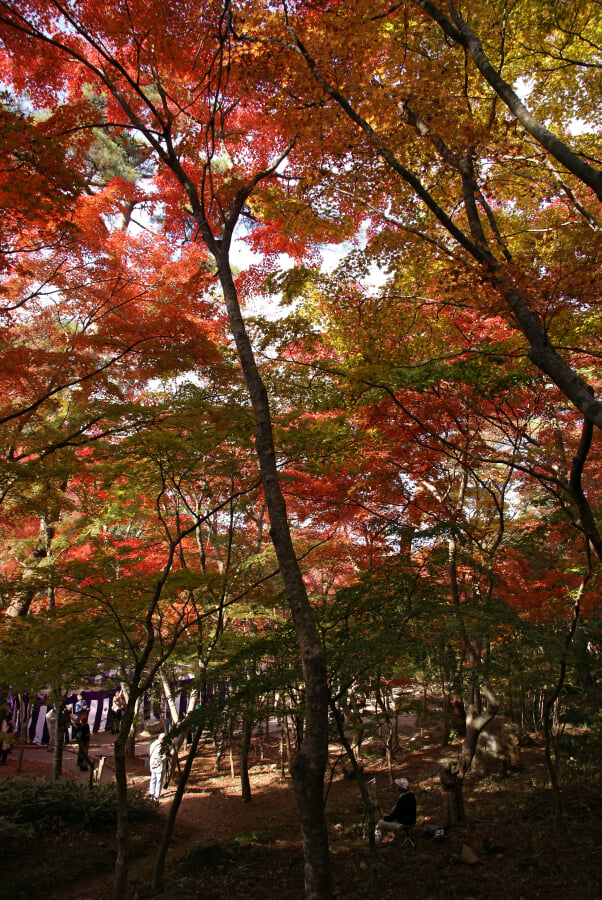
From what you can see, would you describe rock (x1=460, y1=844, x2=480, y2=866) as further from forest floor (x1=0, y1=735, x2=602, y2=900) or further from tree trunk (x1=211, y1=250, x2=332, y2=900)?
tree trunk (x1=211, y1=250, x2=332, y2=900)

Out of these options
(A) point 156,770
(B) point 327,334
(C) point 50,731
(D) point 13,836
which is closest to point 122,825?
(D) point 13,836

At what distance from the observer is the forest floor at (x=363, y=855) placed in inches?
217

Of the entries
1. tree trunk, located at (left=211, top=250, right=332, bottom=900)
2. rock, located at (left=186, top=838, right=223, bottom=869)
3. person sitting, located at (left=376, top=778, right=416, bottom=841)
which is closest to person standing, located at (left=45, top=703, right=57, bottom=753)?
rock, located at (left=186, top=838, right=223, bottom=869)

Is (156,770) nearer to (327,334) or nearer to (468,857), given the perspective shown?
(468,857)

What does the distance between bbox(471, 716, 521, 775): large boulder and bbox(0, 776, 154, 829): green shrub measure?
7.81m

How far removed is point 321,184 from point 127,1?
3.22m

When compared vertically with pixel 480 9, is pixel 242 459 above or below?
below

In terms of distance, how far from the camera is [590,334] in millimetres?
7750

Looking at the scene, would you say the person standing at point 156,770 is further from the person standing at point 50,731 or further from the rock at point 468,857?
the rock at point 468,857

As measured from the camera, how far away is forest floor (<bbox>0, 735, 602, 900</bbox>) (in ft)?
18.0

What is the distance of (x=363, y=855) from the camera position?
7047mm

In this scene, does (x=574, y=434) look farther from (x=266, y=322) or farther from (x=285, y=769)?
(x=285, y=769)

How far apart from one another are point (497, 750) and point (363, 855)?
603 cm

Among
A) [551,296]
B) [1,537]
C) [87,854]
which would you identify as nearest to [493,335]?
[551,296]
